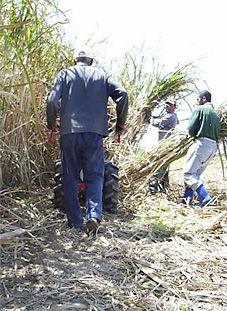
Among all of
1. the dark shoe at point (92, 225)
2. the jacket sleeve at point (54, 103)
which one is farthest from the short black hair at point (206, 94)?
the dark shoe at point (92, 225)

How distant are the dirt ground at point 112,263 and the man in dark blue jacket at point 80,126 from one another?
0.99ft

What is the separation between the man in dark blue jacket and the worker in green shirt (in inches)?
61.3

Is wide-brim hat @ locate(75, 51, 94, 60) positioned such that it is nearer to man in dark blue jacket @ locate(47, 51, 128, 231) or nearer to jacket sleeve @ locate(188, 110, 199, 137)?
man in dark blue jacket @ locate(47, 51, 128, 231)

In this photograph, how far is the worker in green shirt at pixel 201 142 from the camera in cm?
484

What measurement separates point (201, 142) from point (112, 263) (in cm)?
266

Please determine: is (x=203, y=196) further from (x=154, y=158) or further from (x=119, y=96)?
(x=119, y=96)

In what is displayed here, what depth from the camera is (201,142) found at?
4883 mm

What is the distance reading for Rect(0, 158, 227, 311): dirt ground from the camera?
2154 mm

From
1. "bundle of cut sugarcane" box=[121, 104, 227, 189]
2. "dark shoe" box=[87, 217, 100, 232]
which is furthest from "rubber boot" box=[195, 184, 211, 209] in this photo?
"dark shoe" box=[87, 217, 100, 232]

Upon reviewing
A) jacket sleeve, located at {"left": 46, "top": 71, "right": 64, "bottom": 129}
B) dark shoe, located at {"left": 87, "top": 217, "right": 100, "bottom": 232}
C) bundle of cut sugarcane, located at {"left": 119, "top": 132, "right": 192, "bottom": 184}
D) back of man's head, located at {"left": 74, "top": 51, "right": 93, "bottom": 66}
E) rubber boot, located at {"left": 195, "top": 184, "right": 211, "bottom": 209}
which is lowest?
rubber boot, located at {"left": 195, "top": 184, "right": 211, "bottom": 209}

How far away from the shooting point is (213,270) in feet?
8.65

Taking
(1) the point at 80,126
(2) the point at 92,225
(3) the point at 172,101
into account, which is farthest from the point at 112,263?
(3) the point at 172,101

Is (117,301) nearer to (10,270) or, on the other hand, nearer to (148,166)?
(10,270)

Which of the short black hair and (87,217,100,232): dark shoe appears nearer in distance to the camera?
(87,217,100,232): dark shoe
